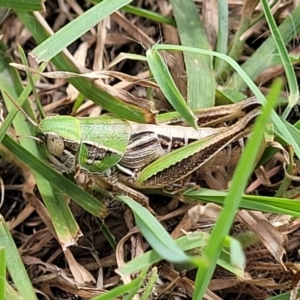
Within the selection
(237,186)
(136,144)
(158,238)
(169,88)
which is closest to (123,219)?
(136,144)

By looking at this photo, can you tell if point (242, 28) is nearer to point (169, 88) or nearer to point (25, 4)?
point (169, 88)

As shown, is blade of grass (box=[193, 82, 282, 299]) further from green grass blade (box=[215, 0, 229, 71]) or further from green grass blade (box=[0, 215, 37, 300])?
green grass blade (box=[215, 0, 229, 71])

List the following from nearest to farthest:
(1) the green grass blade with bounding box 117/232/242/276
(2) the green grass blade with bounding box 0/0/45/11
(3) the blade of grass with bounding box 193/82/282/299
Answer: (3) the blade of grass with bounding box 193/82/282/299 → (1) the green grass blade with bounding box 117/232/242/276 → (2) the green grass blade with bounding box 0/0/45/11

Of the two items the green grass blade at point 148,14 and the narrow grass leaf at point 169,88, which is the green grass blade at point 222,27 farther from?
the narrow grass leaf at point 169,88

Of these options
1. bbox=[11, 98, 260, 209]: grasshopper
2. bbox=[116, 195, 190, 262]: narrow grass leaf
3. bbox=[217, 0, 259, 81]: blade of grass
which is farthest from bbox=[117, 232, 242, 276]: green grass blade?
bbox=[217, 0, 259, 81]: blade of grass

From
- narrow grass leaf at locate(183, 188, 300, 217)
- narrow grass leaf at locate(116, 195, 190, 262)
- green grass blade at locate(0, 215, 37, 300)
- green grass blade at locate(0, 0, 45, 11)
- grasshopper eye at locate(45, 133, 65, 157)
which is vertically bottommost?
green grass blade at locate(0, 215, 37, 300)

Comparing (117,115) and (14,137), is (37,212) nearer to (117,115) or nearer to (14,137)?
(14,137)

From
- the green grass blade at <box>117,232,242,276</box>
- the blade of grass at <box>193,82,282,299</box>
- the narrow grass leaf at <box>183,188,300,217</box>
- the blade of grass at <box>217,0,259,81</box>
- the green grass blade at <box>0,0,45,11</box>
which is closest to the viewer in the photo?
the blade of grass at <box>193,82,282,299</box>
